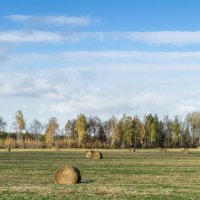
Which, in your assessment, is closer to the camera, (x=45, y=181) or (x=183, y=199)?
(x=183, y=199)

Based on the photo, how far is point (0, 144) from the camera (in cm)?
17388

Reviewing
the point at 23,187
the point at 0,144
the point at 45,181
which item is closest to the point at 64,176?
the point at 45,181

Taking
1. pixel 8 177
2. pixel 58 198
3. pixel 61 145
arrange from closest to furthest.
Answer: pixel 58 198
pixel 8 177
pixel 61 145

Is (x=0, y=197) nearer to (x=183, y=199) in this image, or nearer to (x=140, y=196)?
(x=140, y=196)

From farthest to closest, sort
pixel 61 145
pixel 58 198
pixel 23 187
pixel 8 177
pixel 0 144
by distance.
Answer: pixel 61 145 < pixel 0 144 < pixel 8 177 < pixel 23 187 < pixel 58 198

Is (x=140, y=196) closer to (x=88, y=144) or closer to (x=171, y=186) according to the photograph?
(x=171, y=186)

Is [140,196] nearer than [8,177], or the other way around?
[140,196]

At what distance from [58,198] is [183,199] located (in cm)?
568

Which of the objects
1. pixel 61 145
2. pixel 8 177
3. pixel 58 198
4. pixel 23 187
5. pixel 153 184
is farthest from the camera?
pixel 61 145

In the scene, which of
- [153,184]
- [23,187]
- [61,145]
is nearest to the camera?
[23,187]

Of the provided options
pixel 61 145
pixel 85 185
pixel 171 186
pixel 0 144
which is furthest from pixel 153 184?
pixel 61 145

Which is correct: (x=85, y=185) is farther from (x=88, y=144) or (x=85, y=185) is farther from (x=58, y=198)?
(x=88, y=144)

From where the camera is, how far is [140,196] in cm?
2677

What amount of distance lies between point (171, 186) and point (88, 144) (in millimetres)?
162373
